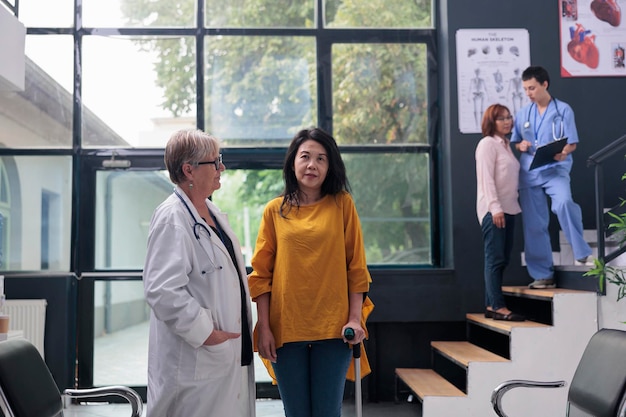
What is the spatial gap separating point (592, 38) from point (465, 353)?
2671mm

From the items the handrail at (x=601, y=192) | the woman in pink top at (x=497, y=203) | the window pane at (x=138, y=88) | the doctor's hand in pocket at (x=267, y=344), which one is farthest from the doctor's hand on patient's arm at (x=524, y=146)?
the doctor's hand in pocket at (x=267, y=344)

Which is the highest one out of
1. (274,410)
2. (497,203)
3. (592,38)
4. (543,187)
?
(592,38)

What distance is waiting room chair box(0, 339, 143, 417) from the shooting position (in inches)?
74.9

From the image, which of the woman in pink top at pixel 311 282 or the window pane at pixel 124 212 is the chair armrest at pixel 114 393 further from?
the window pane at pixel 124 212

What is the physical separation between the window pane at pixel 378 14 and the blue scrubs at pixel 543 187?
122 centimetres

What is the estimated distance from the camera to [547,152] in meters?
4.60

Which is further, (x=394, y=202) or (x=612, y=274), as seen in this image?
(x=394, y=202)

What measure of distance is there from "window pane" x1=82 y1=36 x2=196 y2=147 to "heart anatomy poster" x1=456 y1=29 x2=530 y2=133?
6.84 feet

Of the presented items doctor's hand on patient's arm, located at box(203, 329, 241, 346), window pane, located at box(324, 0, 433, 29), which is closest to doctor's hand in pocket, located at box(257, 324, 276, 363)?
doctor's hand on patient's arm, located at box(203, 329, 241, 346)

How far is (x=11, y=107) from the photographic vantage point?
539 centimetres

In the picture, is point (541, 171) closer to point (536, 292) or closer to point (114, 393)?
point (536, 292)

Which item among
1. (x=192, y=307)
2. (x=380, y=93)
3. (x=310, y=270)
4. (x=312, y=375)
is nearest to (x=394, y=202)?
(x=380, y=93)

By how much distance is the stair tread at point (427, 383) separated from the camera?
4.30 meters

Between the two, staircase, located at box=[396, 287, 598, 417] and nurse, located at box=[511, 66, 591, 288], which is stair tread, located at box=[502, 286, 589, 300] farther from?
nurse, located at box=[511, 66, 591, 288]
